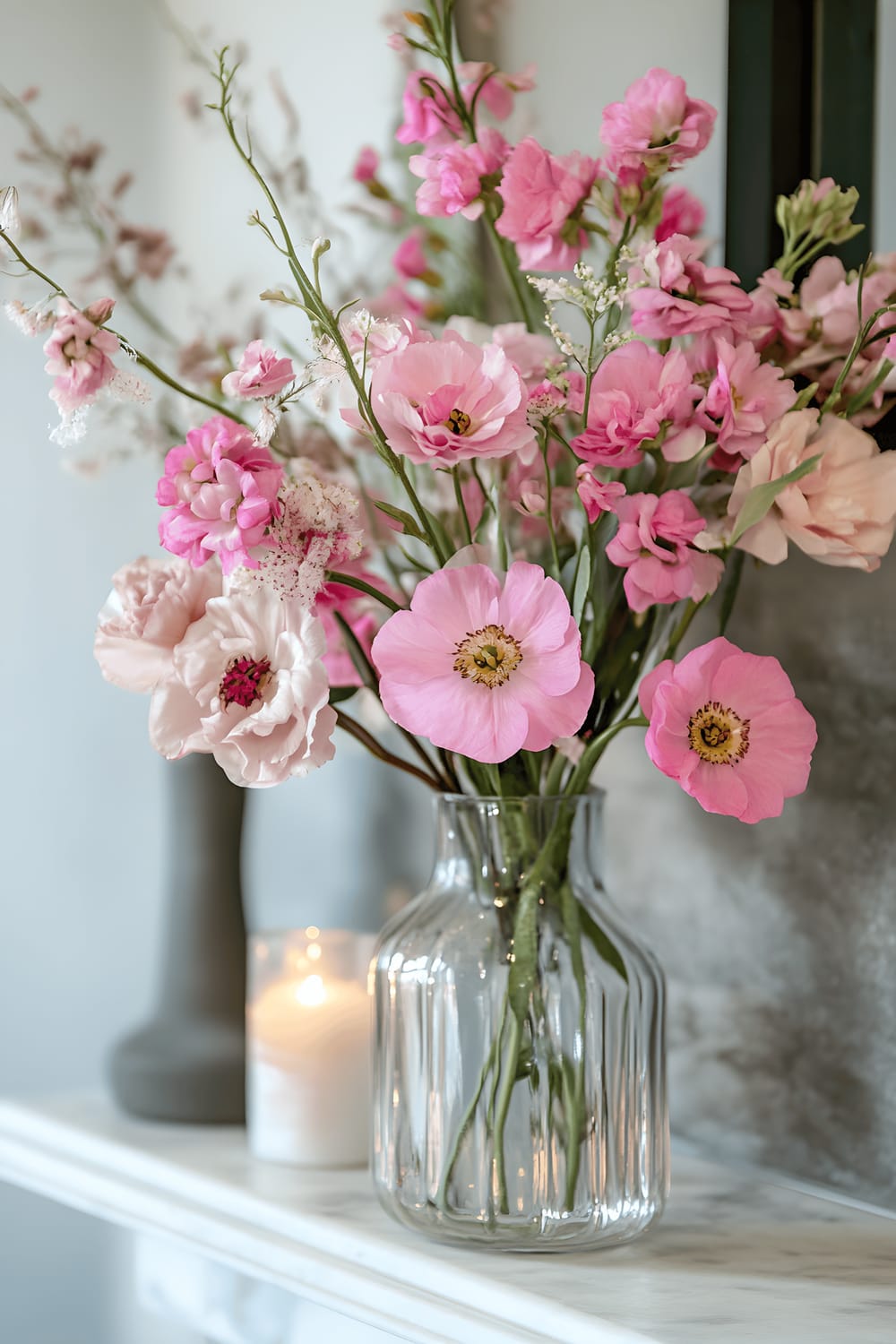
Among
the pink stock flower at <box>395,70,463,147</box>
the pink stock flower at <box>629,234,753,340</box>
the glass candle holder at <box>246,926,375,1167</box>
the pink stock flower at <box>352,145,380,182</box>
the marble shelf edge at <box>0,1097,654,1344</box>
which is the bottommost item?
the marble shelf edge at <box>0,1097,654,1344</box>

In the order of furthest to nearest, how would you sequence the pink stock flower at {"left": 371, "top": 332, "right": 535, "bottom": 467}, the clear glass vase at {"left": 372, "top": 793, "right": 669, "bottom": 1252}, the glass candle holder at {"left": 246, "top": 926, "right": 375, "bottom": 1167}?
the glass candle holder at {"left": 246, "top": 926, "right": 375, "bottom": 1167}, the clear glass vase at {"left": 372, "top": 793, "right": 669, "bottom": 1252}, the pink stock flower at {"left": 371, "top": 332, "right": 535, "bottom": 467}

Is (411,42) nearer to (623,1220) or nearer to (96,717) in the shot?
(623,1220)

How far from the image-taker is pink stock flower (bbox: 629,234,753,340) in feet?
2.02

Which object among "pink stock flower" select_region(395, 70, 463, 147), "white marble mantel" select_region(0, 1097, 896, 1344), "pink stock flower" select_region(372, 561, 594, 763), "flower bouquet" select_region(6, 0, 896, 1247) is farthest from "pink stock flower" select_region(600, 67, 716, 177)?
"white marble mantel" select_region(0, 1097, 896, 1344)

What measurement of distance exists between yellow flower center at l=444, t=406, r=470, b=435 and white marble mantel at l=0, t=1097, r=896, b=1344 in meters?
0.38

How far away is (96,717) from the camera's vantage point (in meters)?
1.26

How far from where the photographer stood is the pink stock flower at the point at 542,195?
2.14 feet

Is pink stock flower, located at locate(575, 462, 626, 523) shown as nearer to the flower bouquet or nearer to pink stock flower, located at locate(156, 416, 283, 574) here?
the flower bouquet

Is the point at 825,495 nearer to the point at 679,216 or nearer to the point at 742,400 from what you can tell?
the point at 742,400

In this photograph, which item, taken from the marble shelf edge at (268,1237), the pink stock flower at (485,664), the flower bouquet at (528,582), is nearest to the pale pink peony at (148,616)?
the flower bouquet at (528,582)

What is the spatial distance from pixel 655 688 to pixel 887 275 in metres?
0.27

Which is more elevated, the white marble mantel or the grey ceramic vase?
the grey ceramic vase

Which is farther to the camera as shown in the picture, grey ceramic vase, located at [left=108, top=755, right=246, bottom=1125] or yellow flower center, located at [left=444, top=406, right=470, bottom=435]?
grey ceramic vase, located at [left=108, top=755, right=246, bottom=1125]

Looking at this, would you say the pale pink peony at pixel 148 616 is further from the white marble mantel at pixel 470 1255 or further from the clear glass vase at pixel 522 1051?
the white marble mantel at pixel 470 1255
